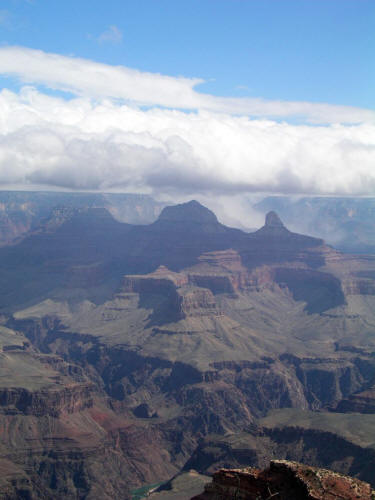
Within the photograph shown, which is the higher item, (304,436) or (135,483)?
(304,436)

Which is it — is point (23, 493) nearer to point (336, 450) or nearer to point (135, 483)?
point (135, 483)

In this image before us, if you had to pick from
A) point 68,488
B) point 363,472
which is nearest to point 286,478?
point 363,472

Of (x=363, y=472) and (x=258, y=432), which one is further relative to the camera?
(x=258, y=432)

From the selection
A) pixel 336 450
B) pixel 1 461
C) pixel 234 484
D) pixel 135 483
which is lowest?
pixel 135 483

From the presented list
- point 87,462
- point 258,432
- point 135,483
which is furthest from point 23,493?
point 258,432

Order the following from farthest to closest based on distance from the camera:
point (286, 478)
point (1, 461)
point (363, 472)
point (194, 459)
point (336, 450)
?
point (194, 459) → point (1, 461) → point (336, 450) → point (363, 472) → point (286, 478)

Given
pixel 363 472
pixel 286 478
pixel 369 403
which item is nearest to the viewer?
pixel 286 478
